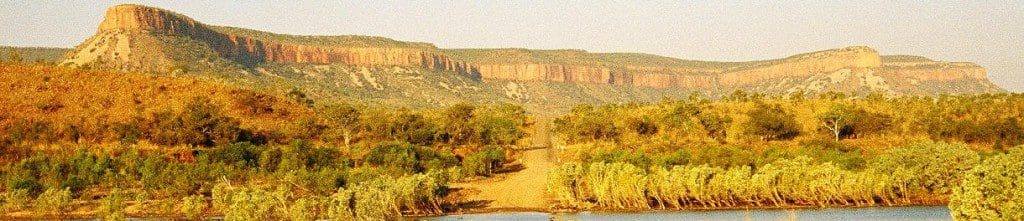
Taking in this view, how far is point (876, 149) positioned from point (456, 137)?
136 ft

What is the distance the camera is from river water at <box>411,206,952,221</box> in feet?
210

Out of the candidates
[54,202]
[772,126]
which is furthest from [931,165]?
[54,202]

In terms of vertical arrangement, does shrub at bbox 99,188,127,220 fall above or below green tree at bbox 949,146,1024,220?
below

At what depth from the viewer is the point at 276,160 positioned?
293ft

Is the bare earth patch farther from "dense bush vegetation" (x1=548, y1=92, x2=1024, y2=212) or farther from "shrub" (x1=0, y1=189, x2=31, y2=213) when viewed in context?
"shrub" (x1=0, y1=189, x2=31, y2=213)

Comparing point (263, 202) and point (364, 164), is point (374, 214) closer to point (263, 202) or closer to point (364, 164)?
point (263, 202)

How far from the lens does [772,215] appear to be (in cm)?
6650

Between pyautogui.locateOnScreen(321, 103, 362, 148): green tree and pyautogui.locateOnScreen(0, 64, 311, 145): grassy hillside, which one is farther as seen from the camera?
pyautogui.locateOnScreen(321, 103, 362, 148): green tree

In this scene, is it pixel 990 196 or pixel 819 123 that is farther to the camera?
pixel 819 123

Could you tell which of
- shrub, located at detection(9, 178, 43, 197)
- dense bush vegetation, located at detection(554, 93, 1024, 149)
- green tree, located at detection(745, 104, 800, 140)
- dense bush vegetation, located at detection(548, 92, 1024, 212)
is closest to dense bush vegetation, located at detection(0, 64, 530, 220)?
shrub, located at detection(9, 178, 43, 197)

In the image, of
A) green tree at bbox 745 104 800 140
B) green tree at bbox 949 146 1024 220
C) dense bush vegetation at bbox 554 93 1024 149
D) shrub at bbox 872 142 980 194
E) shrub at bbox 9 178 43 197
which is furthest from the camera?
green tree at bbox 745 104 800 140

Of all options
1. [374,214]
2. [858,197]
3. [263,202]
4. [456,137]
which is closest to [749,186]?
[858,197]

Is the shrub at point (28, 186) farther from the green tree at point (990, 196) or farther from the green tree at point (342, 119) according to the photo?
the green tree at point (990, 196)

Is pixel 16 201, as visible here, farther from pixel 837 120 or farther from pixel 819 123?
pixel 819 123
